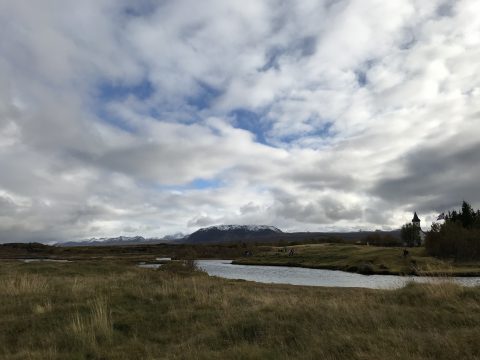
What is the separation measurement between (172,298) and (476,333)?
1174 centimetres

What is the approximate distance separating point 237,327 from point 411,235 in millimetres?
138239

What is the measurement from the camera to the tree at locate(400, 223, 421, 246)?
137625 millimetres

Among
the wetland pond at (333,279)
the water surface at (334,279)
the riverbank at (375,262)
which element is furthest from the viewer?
the riverbank at (375,262)

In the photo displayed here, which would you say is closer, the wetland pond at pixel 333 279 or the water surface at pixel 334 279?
the wetland pond at pixel 333 279

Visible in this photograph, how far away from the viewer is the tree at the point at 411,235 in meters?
138

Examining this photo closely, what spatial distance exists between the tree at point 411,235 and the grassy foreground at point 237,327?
131119mm

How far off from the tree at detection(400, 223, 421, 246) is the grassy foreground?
131119 millimetres

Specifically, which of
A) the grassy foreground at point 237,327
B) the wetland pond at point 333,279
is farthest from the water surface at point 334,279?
the grassy foreground at point 237,327

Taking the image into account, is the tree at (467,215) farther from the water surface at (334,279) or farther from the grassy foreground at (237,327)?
the grassy foreground at (237,327)

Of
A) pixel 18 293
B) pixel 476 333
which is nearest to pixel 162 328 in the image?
pixel 476 333

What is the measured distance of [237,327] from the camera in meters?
12.1

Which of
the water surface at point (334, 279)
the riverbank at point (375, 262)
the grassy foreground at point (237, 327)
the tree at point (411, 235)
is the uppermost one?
the tree at point (411, 235)

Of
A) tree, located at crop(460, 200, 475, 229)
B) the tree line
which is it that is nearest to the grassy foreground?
the tree line

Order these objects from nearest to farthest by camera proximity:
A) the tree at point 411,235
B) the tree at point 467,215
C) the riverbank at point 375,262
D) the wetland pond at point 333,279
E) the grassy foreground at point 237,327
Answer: the grassy foreground at point 237,327
the wetland pond at point 333,279
the riverbank at point 375,262
the tree at point 467,215
the tree at point 411,235
